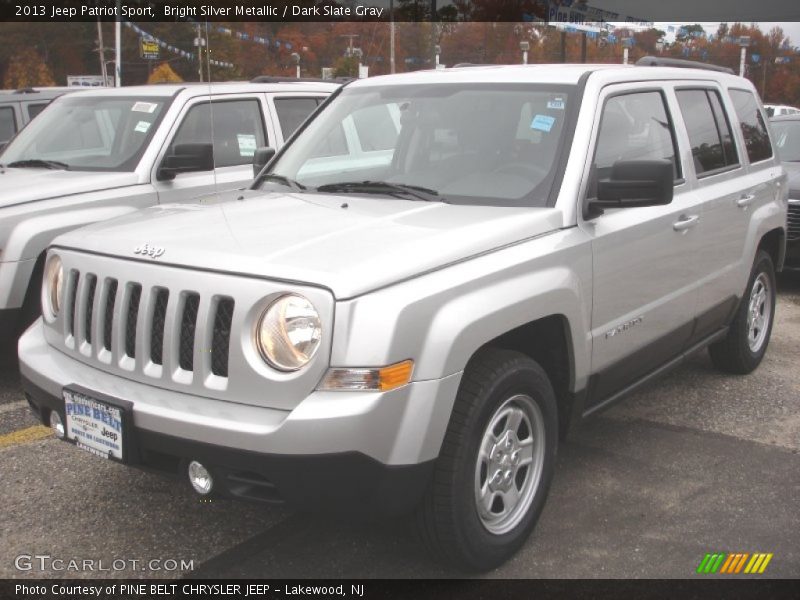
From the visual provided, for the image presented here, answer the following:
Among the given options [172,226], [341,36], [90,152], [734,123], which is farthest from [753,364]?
[341,36]

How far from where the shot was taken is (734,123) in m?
5.20

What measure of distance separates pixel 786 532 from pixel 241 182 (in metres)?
4.64

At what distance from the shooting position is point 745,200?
5051 millimetres

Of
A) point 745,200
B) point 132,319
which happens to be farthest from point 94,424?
point 745,200

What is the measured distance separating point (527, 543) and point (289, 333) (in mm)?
1422

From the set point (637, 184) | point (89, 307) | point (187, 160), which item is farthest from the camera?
point (187, 160)

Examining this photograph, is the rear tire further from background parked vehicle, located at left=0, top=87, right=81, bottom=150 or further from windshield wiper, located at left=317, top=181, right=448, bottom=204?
background parked vehicle, located at left=0, top=87, right=81, bottom=150

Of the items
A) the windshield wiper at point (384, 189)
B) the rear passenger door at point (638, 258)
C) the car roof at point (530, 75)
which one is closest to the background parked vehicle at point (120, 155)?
the car roof at point (530, 75)

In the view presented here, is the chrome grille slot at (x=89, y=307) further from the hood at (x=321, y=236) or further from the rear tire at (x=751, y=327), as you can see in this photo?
the rear tire at (x=751, y=327)

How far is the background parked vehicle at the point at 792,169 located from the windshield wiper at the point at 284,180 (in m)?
4.79

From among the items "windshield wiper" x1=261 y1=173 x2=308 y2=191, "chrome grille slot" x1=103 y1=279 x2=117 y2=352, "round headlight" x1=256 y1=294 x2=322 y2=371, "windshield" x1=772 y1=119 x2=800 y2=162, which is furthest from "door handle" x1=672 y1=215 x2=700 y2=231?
"windshield" x1=772 y1=119 x2=800 y2=162

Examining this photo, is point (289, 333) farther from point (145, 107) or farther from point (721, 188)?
point (145, 107)

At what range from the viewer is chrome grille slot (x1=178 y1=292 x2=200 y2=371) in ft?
9.52

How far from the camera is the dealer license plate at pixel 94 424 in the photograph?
9.78 ft
